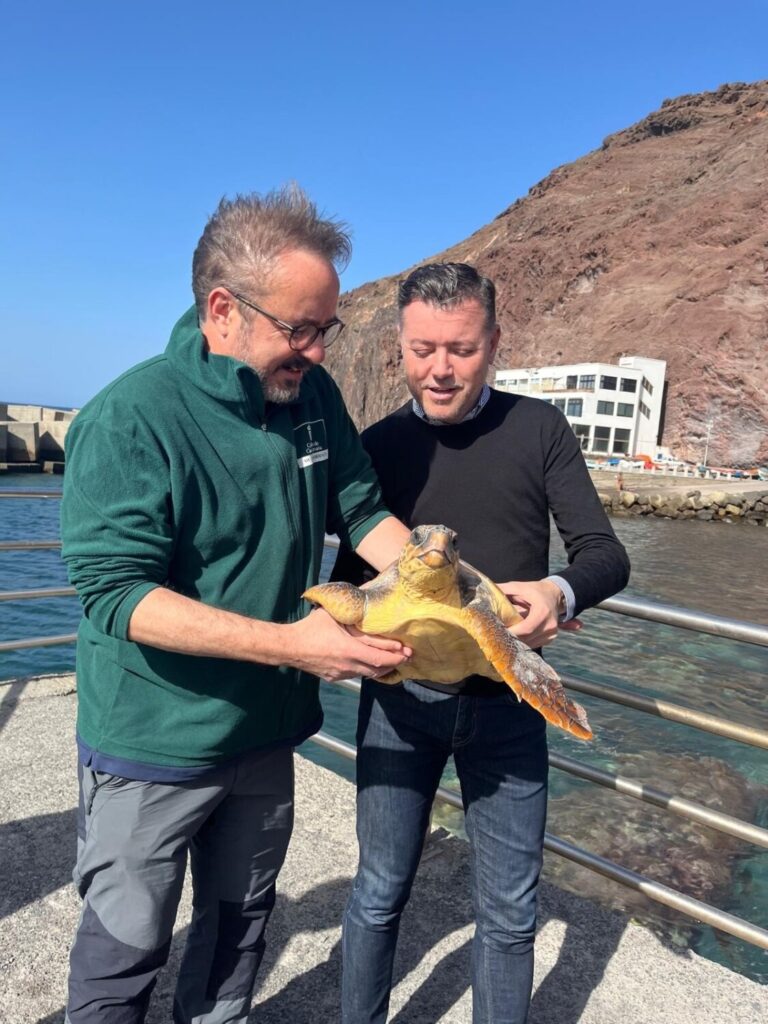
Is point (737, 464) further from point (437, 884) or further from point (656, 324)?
point (437, 884)

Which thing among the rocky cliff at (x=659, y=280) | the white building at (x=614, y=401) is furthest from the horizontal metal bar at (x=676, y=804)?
the rocky cliff at (x=659, y=280)

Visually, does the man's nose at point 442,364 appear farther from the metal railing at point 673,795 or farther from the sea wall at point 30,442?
the sea wall at point 30,442

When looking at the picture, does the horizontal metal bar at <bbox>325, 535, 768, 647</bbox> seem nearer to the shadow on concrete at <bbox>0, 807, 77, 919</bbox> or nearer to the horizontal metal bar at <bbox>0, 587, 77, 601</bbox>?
the shadow on concrete at <bbox>0, 807, 77, 919</bbox>

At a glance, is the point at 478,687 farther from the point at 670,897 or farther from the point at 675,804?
the point at 670,897

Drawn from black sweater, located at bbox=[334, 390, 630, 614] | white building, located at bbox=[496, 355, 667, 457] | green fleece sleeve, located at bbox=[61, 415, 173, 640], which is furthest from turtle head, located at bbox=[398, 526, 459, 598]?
white building, located at bbox=[496, 355, 667, 457]

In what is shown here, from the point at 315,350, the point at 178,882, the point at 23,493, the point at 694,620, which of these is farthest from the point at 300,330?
the point at 23,493

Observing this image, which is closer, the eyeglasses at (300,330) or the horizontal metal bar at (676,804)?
the eyeglasses at (300,330)

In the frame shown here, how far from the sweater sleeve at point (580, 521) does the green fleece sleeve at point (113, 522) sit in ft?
3.77

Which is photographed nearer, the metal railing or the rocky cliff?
the metal railing

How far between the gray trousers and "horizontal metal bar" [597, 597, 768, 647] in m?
1.29

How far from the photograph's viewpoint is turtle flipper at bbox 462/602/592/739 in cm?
180

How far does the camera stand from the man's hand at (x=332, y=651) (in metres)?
1.69

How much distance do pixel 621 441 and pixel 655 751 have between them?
165 feet

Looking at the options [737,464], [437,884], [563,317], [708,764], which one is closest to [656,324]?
[563,317]
